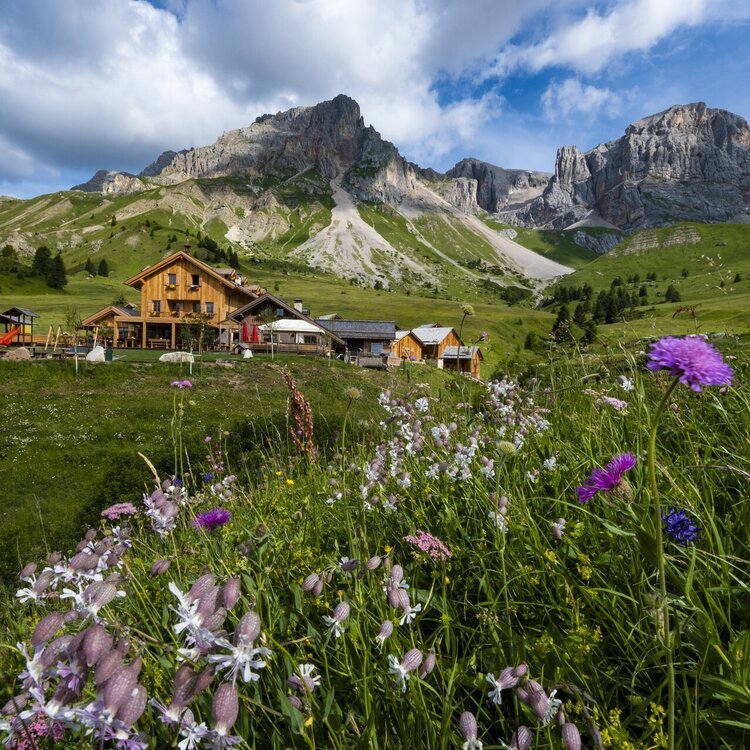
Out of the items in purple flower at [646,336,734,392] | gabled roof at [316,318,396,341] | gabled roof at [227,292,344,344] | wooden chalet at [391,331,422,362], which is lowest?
wooden chalet at [391,331,422,362]

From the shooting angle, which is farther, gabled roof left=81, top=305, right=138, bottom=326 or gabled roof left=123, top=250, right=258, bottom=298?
gabled roof left=81, top=305, right=138, bottom=326

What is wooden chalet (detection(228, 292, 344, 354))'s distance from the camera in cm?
6644

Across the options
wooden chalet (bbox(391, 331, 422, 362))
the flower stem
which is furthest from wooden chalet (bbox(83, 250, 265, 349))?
the flower stem

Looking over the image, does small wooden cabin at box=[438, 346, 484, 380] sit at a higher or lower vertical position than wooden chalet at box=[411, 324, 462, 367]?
higher

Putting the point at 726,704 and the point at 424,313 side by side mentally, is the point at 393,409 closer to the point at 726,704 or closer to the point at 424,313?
the point at 726,704

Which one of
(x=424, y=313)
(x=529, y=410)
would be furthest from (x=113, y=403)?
(x=424, y=313)

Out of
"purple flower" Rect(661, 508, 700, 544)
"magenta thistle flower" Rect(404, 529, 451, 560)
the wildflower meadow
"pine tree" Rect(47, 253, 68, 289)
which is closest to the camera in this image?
the wildflower meadow

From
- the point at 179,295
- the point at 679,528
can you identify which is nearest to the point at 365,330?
the point at 179,295

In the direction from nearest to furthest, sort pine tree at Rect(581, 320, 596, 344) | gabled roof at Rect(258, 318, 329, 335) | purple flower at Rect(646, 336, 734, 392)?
purple flower at Rect(646, 336, 734, 392) → pine tree at Rect(581, 320, 596, 344) → gabled roof at Rect(258, 318, 329, 335)

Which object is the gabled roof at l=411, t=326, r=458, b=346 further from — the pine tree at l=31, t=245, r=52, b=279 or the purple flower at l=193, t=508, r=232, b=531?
the pine tree at l=31, t=245, r=52, b=279

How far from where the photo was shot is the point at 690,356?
1.46 m

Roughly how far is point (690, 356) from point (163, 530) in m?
2.73

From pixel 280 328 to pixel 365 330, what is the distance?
20.9m

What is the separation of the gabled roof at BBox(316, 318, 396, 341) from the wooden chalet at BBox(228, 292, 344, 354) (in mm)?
10528
